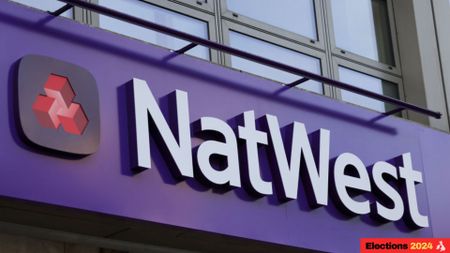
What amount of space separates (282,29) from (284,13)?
0.81 ft

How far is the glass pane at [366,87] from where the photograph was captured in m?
10.6

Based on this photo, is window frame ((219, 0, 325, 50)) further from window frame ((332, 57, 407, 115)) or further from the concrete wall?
the concrete wall

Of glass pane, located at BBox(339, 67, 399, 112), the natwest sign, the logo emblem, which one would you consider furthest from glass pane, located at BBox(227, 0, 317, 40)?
the logo emblem

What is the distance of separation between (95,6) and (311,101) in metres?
2.54

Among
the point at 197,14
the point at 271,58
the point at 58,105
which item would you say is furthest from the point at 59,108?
the point at 271,58

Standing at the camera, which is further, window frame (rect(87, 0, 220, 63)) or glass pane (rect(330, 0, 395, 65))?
glass pane (rect(330, 0, 395, 65))

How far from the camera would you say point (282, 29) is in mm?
10094

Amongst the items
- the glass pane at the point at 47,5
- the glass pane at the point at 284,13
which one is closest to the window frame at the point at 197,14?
the glass pane at the point at 284,13

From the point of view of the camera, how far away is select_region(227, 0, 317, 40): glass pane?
9.90 metres

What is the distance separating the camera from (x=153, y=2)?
29.3ft

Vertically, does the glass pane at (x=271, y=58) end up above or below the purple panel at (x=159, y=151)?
above

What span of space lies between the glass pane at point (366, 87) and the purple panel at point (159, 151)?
2.65 ft

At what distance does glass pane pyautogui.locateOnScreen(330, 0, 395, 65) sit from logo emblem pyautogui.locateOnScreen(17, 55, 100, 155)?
4.10 meters

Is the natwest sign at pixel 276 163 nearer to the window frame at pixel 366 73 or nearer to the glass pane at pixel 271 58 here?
the glass pane at pixel 271 58
